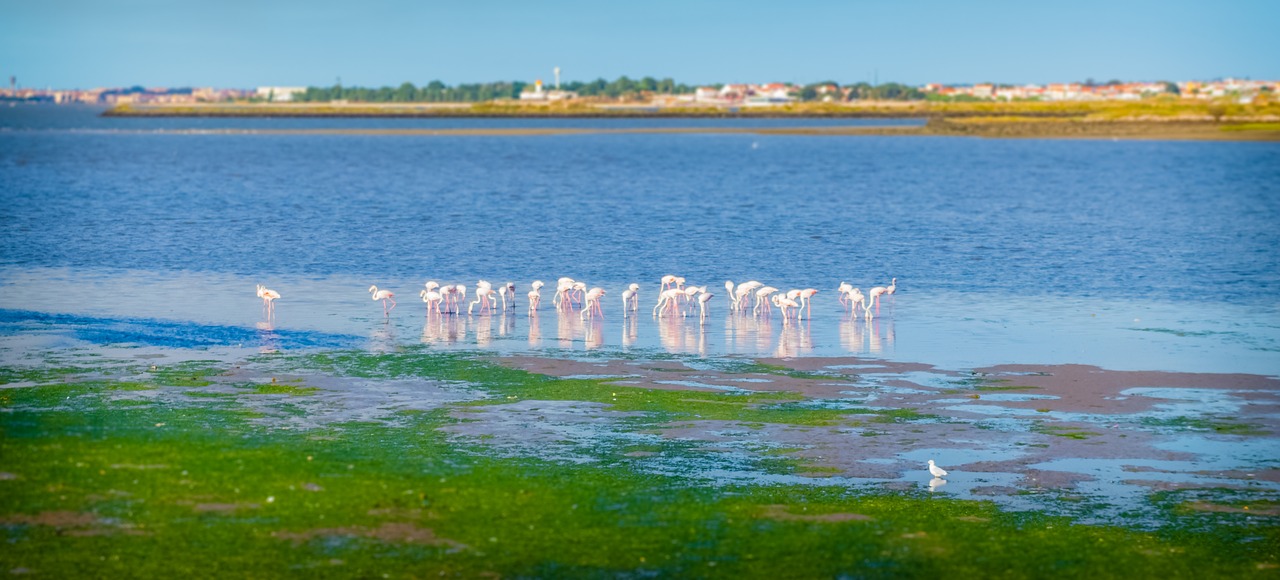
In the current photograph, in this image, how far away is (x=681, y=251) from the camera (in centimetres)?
4388

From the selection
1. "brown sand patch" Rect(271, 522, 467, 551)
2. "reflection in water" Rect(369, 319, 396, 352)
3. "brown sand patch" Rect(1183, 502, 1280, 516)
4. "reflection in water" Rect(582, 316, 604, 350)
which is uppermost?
"reflection in water" Rect(369, 319, 396, 352)

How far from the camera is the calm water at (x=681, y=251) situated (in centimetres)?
2727

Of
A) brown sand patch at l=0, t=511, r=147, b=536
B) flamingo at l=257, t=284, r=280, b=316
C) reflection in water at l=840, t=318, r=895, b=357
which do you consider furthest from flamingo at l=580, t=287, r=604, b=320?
brown sand patch at l=0, t=511, r=147, b=536

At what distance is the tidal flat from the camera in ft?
46.1

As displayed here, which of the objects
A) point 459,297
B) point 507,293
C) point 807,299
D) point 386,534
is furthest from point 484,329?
point 386,534

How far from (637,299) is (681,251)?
12.0m

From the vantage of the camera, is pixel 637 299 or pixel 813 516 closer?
pixel 813 516

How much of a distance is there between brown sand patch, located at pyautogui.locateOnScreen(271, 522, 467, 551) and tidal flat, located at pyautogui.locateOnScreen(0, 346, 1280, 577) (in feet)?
0.10

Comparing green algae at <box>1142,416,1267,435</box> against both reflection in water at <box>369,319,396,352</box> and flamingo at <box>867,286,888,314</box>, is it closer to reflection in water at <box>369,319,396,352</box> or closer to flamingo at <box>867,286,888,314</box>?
flamingo at <box>867,286,888,314</box>

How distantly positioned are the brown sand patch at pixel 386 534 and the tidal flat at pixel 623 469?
0.03 meters

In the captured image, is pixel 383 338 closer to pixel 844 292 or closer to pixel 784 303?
pixel 784 303

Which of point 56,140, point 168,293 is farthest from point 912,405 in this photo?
point 56,140

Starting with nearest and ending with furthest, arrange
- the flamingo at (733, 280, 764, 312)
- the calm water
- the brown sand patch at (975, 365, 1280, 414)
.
→ the brown sand patch at (975, 365, 1280, 414), the calm water, the flamingo at (733, 280, 764, 312)

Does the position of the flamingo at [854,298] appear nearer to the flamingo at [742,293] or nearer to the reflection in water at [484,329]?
the flamingo at [742,293]
